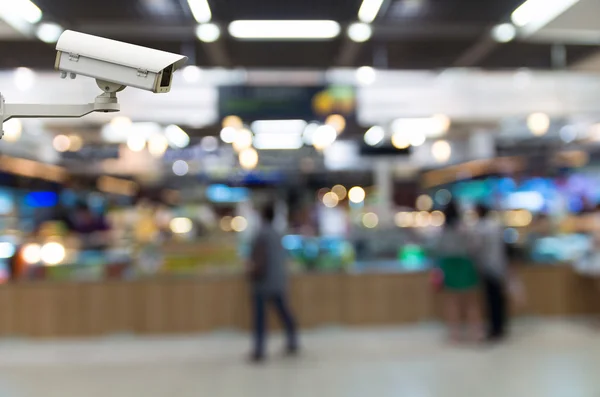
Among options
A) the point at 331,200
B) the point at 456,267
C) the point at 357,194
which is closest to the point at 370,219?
the point at 357,194

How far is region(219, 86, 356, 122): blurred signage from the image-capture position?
21.7 feet

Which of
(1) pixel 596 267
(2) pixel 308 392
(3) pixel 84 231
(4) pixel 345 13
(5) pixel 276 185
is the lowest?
(2) pixel 308 392

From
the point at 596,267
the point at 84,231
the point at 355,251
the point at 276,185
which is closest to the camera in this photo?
the point at 596,267

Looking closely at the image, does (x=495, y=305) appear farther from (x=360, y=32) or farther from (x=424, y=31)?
(x=360, y=32)

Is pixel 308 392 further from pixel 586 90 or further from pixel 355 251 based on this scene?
pixel 586 90

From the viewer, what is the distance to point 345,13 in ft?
13.5

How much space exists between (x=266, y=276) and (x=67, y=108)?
3.34 m

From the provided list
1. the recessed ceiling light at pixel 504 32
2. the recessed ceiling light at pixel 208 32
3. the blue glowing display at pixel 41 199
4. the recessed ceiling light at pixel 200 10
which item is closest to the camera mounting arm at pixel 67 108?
the recessed ceiling light at pixel 200 10

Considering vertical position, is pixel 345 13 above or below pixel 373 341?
above

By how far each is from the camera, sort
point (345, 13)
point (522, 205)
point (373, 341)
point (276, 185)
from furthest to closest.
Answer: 1. point (522, 205)
2. point (276, 185)
3. point (373, 341)
4. point (345, 13)

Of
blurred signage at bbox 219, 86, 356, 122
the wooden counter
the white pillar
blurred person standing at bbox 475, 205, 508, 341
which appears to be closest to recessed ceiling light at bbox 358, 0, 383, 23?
blurred signage at bbox 219, 86, 356, 122

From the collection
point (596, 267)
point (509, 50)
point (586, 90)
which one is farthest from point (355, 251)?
point (586, 90)

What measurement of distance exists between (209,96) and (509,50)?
3877 millimetres

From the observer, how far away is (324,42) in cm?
479
